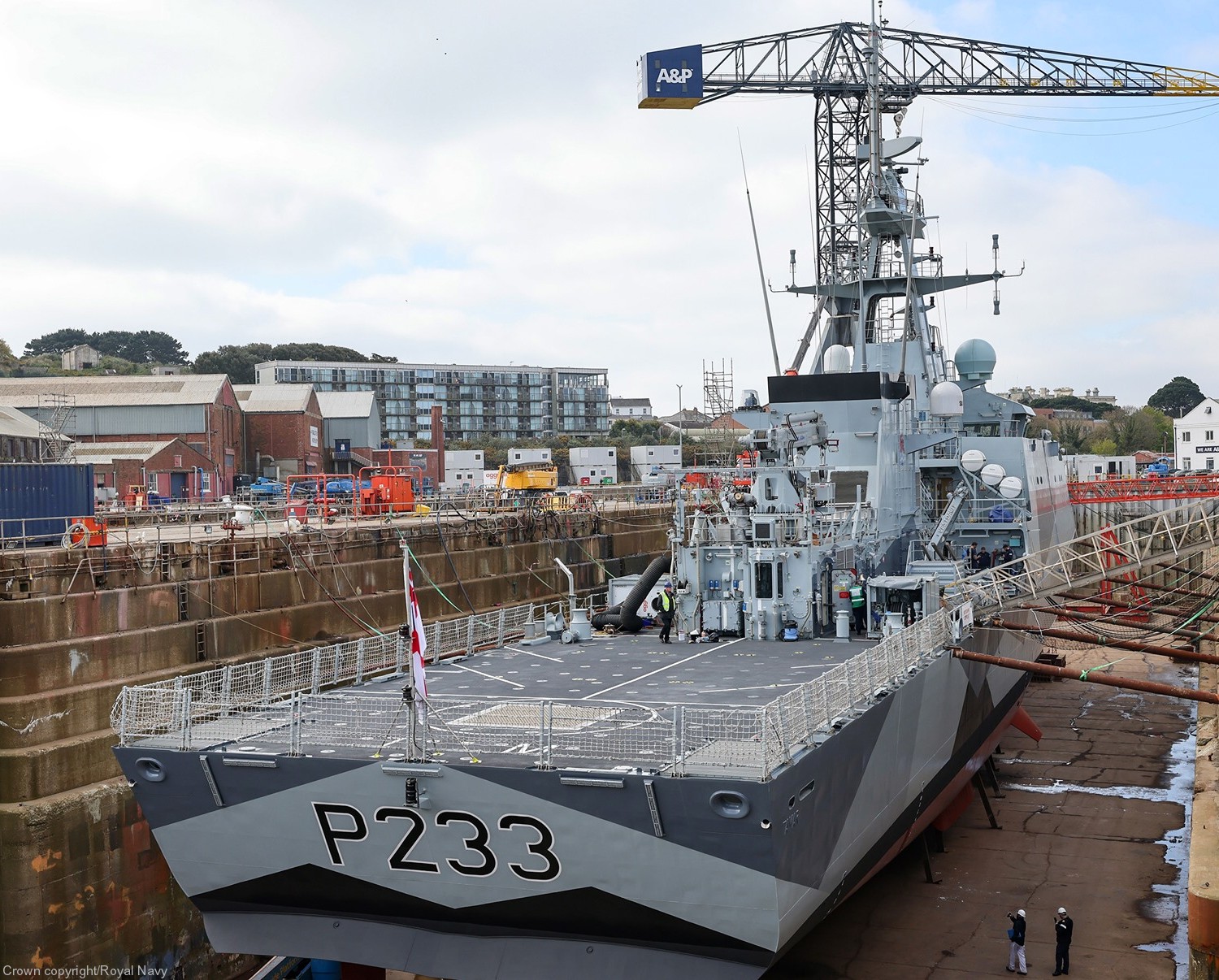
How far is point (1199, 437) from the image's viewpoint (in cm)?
7406

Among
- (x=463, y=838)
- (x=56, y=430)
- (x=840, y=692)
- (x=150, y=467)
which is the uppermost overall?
(x=56, y=430)

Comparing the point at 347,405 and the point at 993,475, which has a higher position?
the point at 347,405

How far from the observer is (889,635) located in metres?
16.8

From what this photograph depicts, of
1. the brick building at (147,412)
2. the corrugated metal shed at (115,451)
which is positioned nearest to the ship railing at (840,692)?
the corrugated metal shed at (115,451)

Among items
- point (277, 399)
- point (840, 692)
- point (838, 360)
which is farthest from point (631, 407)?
point (840, 692)

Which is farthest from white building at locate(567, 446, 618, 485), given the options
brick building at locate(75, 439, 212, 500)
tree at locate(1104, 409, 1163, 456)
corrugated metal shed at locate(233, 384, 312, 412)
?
tree at locate(1104, 409, 1163, 456)

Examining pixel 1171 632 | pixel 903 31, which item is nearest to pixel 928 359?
pixel 1171 632

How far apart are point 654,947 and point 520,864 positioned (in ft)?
5.36

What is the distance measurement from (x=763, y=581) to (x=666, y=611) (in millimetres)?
1785

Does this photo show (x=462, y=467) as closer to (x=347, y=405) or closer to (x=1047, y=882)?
(x=347, y=405)

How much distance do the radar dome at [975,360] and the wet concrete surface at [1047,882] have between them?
969 cm

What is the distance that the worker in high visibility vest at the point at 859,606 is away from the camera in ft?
62.3

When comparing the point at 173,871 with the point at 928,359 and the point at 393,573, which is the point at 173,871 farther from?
the point at 928,359

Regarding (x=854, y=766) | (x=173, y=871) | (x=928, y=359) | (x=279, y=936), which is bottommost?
(x=279, y=936)
